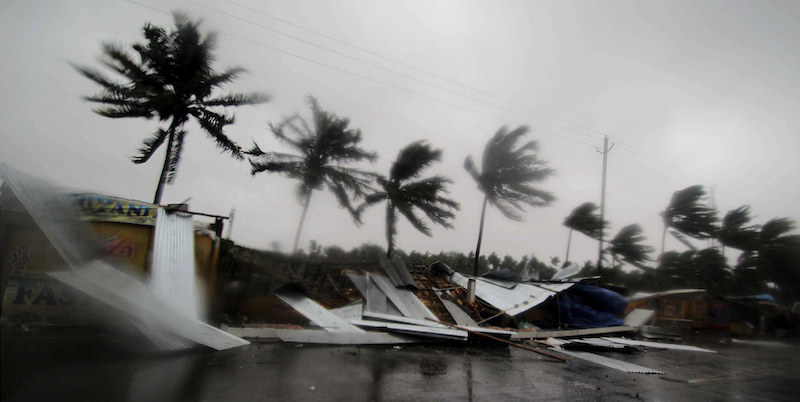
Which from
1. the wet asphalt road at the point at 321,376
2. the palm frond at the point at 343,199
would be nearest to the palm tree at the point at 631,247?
the wet asphalt road at the point at 321,376

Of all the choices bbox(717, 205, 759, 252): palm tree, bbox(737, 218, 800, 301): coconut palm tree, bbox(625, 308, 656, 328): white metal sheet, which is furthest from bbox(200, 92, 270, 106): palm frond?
bbox(717, 205, 759, 252): palm tree

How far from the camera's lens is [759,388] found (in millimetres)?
5539

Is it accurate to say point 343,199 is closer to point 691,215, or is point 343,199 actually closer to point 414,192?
point 414,192

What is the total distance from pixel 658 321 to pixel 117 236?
19125 mm

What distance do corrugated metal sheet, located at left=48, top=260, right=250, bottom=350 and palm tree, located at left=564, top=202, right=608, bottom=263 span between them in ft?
59.7

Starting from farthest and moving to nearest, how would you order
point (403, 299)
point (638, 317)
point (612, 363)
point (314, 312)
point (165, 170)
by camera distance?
1. point (638, 317)
2. point (165, 170)
3. point (403, 299)
4. point (314, 312)
5. point (612, 363)

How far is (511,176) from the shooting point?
16.1 metres

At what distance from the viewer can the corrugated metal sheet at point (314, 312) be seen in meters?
6.52

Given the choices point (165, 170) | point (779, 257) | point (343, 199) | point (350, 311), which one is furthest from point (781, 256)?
point (165, 170)

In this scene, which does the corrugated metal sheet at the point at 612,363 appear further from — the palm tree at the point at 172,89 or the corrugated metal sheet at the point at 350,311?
the palm tree at the point at 172,89

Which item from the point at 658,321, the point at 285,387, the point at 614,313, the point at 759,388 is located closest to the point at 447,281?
the point at 614,313

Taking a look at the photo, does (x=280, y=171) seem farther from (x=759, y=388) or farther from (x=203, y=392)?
(x=759, y=388)

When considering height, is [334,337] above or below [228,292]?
below

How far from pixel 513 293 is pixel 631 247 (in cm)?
1286
